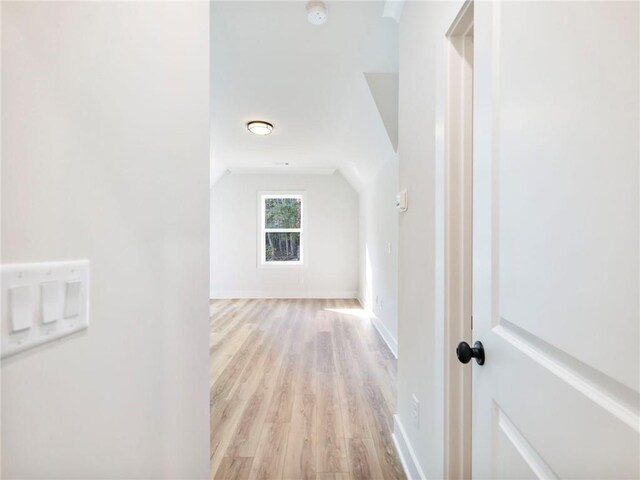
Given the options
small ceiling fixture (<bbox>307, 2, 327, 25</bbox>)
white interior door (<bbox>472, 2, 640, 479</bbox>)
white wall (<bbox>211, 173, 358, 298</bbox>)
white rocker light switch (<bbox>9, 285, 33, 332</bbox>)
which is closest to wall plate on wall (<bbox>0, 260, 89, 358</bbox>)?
white rocker light switch (<bbox>9, 285, 33, 332</bbox>)

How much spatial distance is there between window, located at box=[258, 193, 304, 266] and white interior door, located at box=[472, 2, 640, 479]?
530 cm

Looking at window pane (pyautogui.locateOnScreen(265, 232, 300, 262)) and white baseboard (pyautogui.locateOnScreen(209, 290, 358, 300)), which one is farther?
window pane (pyautogui.locateOnScreen(265, 232, 300, 262))

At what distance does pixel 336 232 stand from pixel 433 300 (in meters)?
4.74

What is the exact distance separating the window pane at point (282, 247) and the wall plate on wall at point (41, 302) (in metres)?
5.50

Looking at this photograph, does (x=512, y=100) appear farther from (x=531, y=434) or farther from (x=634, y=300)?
(x=531, y=434)

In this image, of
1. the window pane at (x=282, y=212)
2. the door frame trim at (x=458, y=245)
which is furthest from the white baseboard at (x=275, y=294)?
the door frame trim at (x=458, y=245)

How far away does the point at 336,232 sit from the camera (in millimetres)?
5930

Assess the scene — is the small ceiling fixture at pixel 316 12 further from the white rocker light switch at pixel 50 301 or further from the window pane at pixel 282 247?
the window pane at pixel 282 247

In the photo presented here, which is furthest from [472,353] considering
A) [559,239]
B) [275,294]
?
[275,294]

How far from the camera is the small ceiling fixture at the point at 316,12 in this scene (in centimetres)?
166

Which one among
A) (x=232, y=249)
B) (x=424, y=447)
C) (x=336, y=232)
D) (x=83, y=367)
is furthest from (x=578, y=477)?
(x=232, y=249)

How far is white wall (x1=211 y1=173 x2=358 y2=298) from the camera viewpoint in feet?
19.3

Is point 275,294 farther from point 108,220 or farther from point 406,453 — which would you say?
point 108,220

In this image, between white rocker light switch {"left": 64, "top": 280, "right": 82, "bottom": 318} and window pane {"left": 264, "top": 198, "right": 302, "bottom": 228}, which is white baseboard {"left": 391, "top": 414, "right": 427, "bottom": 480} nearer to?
white rocker light switch {"left": 64, "top": 280, "right": 82, "bottom": 318}
